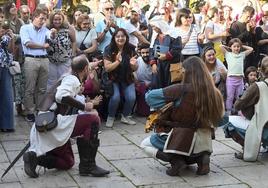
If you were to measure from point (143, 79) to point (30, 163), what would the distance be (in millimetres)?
3882

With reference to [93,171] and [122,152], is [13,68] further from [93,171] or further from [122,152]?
[93,171]

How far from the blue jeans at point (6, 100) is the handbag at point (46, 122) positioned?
239 centimetres

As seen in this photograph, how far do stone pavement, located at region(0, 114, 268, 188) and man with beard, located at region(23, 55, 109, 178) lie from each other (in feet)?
0.46

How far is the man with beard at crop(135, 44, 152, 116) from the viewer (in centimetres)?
888

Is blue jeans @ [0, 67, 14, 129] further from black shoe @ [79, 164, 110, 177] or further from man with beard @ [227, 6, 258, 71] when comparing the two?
man with beard @ [227, 6, 258, 71]

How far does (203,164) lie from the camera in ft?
18.5

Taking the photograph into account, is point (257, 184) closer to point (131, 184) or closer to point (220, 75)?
point (131, 184)

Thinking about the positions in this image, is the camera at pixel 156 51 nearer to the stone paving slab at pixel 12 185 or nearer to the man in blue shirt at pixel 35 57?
the man in blue shirt at pixel 35 57

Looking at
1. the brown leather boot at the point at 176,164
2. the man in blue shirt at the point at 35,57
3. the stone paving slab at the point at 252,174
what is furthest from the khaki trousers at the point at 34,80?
the stone paving slab at the point at 252,174

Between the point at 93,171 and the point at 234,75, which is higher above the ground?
the point at 234,75

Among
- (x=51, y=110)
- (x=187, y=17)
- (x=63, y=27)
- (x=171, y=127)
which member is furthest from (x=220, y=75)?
(x=51, y=110)

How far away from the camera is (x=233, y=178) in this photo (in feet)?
18.5

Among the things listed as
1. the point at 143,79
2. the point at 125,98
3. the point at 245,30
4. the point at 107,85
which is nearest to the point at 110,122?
the point at 125,98

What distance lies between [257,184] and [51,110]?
2.29 m
